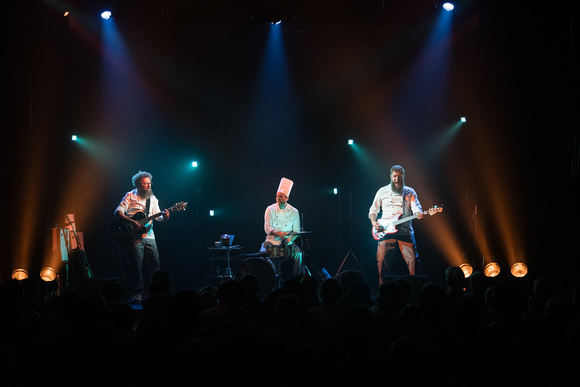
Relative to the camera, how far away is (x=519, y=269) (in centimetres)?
883

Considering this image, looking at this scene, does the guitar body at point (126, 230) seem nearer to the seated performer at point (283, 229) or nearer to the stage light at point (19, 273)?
the stage light at point (19, 273)

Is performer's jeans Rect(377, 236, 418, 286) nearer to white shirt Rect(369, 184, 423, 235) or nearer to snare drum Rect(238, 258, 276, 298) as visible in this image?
white shirt Rect(369, 184, 423, 235)

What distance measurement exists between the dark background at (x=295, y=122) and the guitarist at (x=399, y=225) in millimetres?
1032

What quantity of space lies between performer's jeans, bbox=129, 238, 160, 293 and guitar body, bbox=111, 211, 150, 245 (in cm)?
13

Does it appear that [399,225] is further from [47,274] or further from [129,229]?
[47,274]

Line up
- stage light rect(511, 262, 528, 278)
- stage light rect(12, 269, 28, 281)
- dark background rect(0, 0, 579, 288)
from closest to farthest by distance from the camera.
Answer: stage light rect(511, 262, 528, 278) < dark background rect(0, 0, 579, 288) < stage light rect(12, 269, 28, 281)

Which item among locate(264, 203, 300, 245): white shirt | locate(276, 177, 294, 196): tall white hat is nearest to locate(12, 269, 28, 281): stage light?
locate(264, 203, 300, 245): white shirt

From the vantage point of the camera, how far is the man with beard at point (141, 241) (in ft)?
30.9

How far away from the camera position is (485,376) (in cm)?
224

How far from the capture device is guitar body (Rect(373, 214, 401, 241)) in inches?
391

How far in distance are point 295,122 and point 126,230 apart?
461 cm

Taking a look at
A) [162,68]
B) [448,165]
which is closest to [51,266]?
[162,68]

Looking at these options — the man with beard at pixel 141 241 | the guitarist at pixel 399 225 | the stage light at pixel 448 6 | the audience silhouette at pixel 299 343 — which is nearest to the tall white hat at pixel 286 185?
the guitarist at pixel 399 225

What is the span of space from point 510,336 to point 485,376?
1.22 meters
